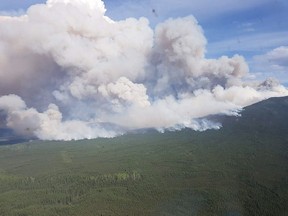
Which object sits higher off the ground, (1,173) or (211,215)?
(1,173)

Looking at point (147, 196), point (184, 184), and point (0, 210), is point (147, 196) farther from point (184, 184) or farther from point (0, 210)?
point (0, 210)

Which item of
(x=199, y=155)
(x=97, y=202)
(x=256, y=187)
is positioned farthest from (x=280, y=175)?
(x=97, y=202)

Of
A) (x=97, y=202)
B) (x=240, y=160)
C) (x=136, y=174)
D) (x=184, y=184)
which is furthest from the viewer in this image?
(x=240, y=160)

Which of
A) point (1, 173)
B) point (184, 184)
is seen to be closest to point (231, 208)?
point (184, 184)

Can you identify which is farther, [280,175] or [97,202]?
[280,175]

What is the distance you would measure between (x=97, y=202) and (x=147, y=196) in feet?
52.2

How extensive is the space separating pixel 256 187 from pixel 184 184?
25442 mm

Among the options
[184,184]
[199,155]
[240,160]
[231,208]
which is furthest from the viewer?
[199,155]

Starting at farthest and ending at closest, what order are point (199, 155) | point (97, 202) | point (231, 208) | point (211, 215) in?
point (199, 155) → point (97, 202) → point (231, 208) → point (211, 215)

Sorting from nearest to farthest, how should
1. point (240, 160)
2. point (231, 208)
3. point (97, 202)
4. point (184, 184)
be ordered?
point (231, 208) → point (97, 202) → point (184, 184) → point (240, 160)

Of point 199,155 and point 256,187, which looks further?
point 199,155

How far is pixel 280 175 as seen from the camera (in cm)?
15000

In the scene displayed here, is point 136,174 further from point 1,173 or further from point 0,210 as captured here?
point 1,173

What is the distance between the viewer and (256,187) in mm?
136875
